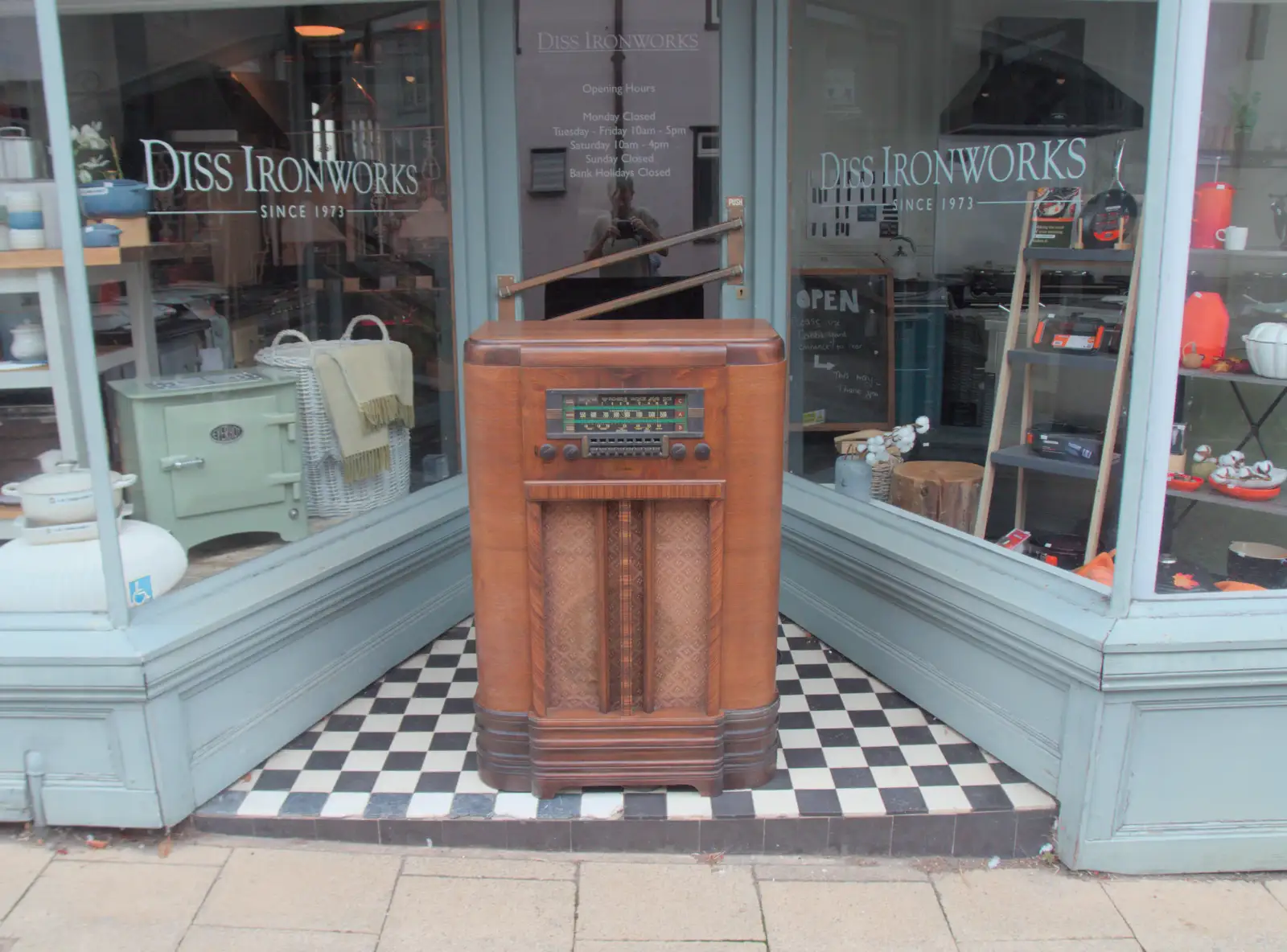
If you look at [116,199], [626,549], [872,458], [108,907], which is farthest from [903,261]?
[108,907]

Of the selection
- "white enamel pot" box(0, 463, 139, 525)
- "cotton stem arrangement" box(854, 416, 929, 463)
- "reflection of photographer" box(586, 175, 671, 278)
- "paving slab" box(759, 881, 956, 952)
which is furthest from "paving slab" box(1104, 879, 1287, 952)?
"white enamel pot" box(0, 463, 139, 525)

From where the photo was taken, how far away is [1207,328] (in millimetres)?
3000

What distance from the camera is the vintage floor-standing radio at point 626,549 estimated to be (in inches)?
97.4

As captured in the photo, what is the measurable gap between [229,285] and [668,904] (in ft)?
7.42

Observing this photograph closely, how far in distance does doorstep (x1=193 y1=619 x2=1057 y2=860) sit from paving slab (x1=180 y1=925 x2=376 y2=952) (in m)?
0.32

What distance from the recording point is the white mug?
3.01 m

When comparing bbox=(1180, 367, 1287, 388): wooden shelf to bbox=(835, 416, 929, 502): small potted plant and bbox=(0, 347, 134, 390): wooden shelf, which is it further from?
bbox=(0, 347, 134, 390): wooden shelf

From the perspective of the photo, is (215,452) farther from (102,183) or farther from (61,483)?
(102,183)

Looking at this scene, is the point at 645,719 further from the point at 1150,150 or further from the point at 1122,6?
the point at 1122,6

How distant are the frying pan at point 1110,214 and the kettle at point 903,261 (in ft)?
1.88

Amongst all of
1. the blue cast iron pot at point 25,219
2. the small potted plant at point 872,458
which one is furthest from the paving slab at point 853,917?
the blue cast iron pot at point 25,219

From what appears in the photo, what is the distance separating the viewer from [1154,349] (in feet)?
7.80

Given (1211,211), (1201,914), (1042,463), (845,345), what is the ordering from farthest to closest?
(845,345) → (1042,463) → (1211,211) → (1201,914)

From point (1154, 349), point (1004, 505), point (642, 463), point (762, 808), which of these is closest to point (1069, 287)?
point (1004, 505)
